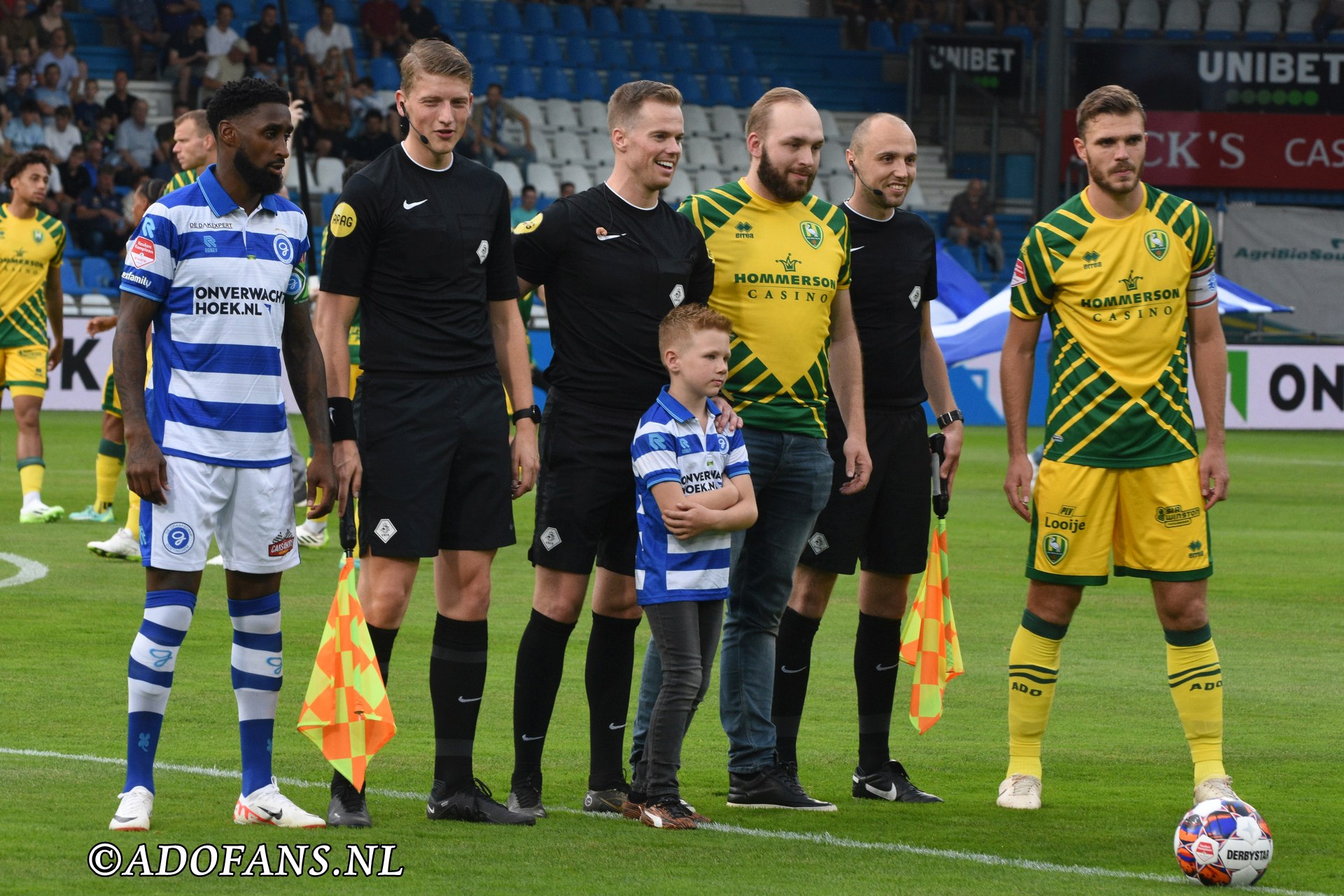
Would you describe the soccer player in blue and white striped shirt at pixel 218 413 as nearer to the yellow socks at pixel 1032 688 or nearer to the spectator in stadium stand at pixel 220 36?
the yellow socks at pixel 1032 688

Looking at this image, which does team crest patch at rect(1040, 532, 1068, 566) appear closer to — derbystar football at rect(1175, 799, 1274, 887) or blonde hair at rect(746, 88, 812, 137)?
derbystar football at rect(1175, 799, 1274, 887)

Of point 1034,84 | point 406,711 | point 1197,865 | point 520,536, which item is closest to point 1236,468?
point 520,536

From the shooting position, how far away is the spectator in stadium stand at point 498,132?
27.6 m

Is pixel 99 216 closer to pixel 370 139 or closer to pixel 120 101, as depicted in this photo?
pixel 120 101

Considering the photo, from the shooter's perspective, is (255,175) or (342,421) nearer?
(255,175)

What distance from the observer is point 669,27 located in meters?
32.7

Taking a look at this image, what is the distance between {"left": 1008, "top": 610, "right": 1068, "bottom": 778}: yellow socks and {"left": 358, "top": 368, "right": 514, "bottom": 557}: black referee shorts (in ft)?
5.93

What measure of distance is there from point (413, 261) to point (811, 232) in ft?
4.31

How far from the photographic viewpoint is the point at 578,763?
6.71m

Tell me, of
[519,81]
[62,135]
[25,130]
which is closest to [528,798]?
A: [25,130]

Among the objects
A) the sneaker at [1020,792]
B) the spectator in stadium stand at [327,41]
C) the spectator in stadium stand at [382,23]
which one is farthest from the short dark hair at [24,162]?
the spectator in stadium stand at [382,23]

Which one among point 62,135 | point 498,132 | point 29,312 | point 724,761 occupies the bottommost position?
point 724,761

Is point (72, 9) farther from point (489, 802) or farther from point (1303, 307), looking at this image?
point (489, 802)

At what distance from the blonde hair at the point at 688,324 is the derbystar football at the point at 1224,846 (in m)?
1.92
